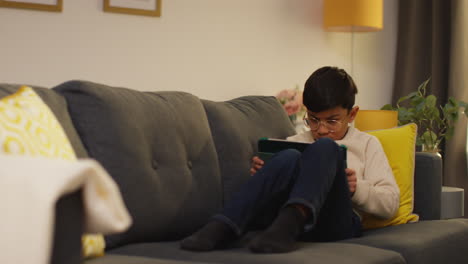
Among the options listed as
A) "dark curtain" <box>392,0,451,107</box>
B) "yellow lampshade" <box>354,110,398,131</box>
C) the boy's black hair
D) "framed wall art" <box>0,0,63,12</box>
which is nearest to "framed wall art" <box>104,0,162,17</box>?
"framed wall art" <box>0,0,63,12</box>

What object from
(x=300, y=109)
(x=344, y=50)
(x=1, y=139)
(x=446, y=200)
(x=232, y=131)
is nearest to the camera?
(x=1, y=139)

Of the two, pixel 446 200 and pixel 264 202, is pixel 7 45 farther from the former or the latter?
pixel 446 200

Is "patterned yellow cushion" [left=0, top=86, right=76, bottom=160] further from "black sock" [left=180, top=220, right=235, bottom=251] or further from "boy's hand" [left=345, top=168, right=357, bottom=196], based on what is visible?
"boy's hand" [left=345, top=168, right=357, bottom=196]

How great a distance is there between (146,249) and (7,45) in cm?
113

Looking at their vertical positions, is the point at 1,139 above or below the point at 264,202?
above

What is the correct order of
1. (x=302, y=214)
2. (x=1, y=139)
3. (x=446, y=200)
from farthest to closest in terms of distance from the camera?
(x=446, y=200)
(x=302, y=214)
(x=1, y=139)

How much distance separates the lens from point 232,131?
269cm

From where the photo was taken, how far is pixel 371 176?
8.30ft

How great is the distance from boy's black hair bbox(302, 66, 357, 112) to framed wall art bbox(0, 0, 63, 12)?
3.43 ft

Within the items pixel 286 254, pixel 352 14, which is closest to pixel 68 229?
pixel 286 254

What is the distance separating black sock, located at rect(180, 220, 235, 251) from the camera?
1941 mm

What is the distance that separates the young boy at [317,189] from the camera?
77.8 inches

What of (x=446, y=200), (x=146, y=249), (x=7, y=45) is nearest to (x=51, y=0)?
(x=7, y=45)

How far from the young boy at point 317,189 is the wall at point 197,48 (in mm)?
934
